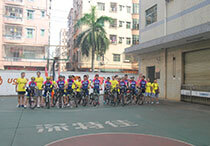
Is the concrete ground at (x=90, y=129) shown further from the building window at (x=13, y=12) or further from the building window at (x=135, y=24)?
the building window at (x=135, y=24)

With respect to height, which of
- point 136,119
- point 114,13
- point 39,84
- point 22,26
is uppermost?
point 114,13

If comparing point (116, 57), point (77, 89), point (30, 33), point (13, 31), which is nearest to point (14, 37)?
point (13, 31)

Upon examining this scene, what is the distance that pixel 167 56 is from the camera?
55.1 ft

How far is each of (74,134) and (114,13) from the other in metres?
31.9

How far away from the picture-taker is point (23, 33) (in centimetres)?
3281

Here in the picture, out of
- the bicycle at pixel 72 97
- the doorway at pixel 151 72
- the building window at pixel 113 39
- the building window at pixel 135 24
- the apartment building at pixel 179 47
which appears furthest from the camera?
the building window at pixel 135 24

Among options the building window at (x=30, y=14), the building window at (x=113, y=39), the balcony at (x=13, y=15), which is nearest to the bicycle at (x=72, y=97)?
the building window at (x=113, y=39)

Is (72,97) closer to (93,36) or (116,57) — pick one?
(93,36)

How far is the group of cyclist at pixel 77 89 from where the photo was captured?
11242mm

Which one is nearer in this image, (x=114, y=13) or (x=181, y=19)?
(x=181, y=19)

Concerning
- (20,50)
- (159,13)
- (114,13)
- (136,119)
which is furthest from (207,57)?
(20,50)

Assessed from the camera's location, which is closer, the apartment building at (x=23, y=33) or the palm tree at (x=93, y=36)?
the palm tree at (x=93, y=36)

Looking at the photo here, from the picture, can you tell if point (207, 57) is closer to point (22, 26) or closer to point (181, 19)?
point (181, 19)

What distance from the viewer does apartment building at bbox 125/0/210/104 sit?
1302 centimetres
